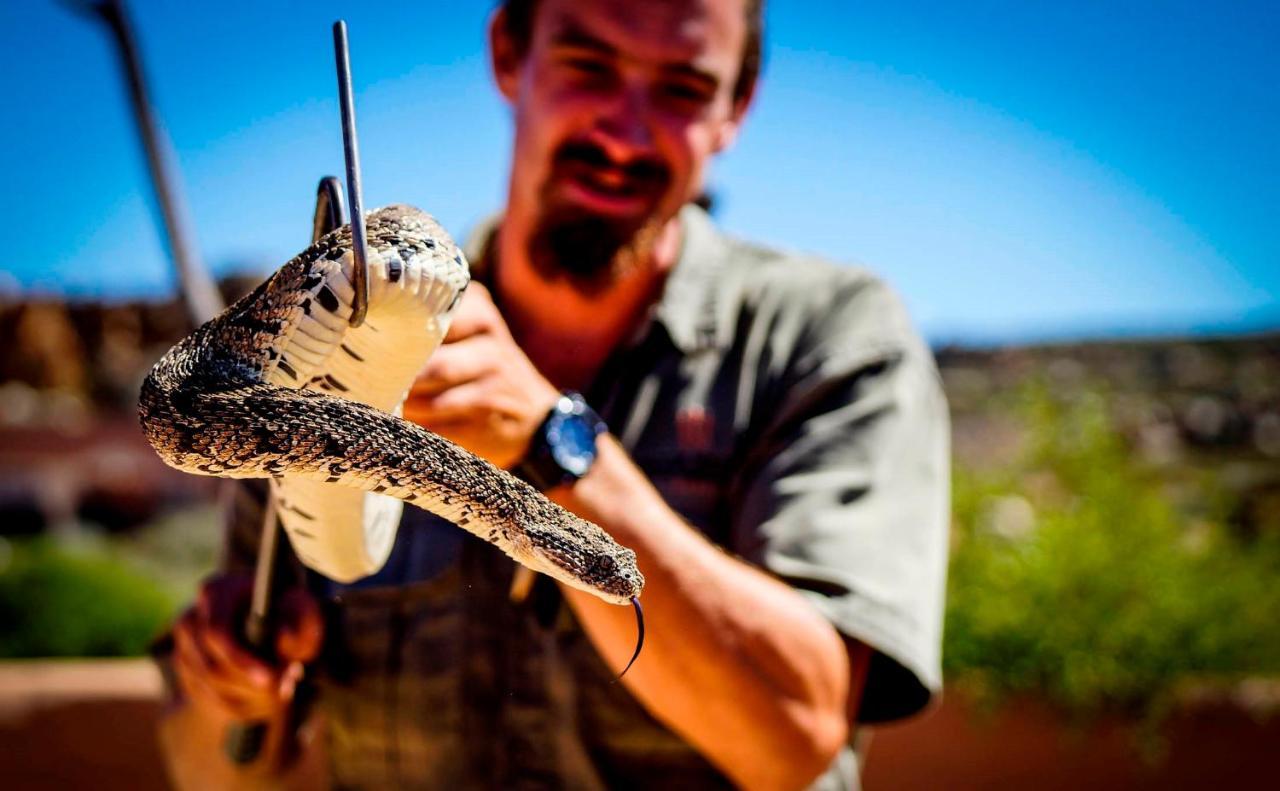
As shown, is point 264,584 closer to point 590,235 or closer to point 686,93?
point 590,235

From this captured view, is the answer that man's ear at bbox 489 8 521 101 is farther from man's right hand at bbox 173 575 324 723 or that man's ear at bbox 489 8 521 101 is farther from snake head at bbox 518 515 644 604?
snake head at bbox 518 515 644 604

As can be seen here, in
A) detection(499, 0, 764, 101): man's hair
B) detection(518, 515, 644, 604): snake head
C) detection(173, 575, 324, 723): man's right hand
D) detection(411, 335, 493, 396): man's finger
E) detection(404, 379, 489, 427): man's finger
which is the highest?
detection(499, 0, 764, 101): man's hair

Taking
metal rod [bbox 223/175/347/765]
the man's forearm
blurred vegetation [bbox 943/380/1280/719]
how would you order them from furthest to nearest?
blurred vegetation [bbox 943/380/1280/719] → the man's forearm → metal rod [bbox 223/175/347/765]

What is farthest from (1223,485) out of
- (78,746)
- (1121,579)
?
(78,746)

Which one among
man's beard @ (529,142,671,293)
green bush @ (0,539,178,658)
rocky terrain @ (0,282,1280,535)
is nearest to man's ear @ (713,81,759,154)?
man's beard @ (529,142,671,293)

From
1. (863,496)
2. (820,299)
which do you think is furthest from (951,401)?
(863,496)

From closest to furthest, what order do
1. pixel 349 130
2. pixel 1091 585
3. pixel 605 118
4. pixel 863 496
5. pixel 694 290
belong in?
pixel 349 130, pixel 605 118, pixel 863 496, pixel 694 290, pixel 1091 585

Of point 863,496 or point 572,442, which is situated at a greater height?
point 572,442
